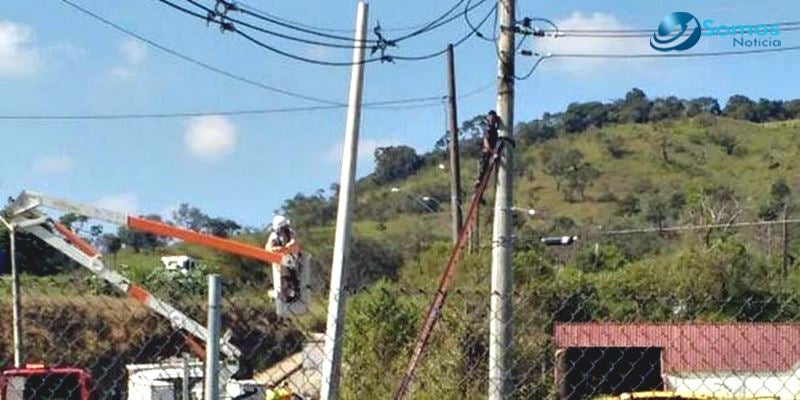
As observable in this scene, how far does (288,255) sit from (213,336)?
6.98 m

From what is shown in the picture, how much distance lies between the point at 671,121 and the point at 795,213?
1664 inches

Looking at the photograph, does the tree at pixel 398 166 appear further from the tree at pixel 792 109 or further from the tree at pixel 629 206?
the tree at pixel 792 109

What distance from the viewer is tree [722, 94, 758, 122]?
368 feet

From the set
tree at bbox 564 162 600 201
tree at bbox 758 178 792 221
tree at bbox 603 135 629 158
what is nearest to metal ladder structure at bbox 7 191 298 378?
tree at bbox 758 178 792 221

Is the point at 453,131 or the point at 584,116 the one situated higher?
the point at 584,116

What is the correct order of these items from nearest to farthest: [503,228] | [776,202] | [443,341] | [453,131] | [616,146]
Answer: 1. [503,228]
2. [443,341]
3. [453,131]
4. [776,202]
5. [616,146]

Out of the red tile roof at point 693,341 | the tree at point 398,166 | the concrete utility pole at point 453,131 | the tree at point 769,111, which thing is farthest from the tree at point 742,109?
the red tile roof at point 693,341

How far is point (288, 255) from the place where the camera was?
1284 cm

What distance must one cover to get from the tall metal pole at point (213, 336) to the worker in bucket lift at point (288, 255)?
3838mm

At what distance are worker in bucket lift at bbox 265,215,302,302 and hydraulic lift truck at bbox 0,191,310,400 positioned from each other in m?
0.03

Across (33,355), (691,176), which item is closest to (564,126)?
(691,176)

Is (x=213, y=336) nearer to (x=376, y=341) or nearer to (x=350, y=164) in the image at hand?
(x=376, y=341)

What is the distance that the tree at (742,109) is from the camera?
368ft

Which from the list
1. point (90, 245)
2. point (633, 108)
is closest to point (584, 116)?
point (633, 108)
